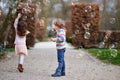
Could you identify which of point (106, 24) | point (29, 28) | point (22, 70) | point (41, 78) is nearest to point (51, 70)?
point (22, 70)

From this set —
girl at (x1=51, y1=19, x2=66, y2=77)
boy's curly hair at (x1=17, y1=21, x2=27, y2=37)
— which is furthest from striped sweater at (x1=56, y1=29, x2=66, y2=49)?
boy's curly hair at (x1=17, y1=21, x2=27, y2=37)

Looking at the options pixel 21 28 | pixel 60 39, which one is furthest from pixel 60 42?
pixel 21 28

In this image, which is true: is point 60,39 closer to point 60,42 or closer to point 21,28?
point 60,42

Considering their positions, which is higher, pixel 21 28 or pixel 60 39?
pixel 21 28

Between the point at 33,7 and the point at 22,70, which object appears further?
the point at 33,7

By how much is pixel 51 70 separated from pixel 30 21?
1114 cm

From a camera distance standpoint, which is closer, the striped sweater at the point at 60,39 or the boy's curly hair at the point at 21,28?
the striped sweater at the point at 60,39

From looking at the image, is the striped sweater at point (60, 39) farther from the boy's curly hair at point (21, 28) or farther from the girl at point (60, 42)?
the boy's curly hair at point (21, 28)

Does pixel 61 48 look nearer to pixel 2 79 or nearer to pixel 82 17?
pixel 2 79

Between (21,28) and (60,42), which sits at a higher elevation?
(21,28)

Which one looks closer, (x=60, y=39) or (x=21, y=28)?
(x=60, y=39)

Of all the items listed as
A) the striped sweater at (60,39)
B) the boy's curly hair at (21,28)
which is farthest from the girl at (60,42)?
the boy's curly hair at (21,28)

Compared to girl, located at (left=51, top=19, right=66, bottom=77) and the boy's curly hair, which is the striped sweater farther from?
the boy's curly hair

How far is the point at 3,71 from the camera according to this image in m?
11.9
